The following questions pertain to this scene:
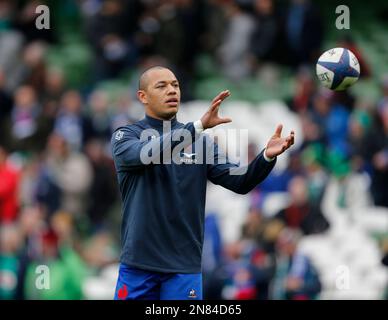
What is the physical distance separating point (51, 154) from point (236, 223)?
310 cm

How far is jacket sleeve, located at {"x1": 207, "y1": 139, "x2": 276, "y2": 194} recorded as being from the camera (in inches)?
363

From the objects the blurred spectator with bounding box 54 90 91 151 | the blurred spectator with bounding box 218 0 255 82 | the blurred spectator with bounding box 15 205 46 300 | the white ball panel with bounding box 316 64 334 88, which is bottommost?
the blurred spectator with bounding box 15 205 46 300

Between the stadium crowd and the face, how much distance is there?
596cm

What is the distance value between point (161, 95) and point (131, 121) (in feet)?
27.4

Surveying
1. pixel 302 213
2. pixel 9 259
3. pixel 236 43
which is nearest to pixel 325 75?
pixel 302 213

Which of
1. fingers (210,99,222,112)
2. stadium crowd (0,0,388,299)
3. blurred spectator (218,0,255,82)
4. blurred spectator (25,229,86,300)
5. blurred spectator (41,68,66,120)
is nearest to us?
fingers (210,99,222,112)

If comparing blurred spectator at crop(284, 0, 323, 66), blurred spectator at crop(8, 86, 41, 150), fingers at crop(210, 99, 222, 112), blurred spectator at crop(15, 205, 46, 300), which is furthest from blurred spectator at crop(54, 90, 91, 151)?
fingers at crop(210, 99, 222, 112)

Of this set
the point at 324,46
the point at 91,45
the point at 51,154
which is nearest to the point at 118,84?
the point at 91,45

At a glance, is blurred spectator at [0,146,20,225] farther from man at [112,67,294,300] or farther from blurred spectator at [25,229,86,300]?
man at [112,67,294,300]

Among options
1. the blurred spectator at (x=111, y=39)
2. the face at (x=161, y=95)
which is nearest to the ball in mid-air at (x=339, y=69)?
the face at (x=161, y=95)

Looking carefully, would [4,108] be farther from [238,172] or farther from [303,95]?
[238,172]

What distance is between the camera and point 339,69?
9.99 metres

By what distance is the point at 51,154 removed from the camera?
58.3 feet

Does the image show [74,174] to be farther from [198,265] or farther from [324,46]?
[198,265]
